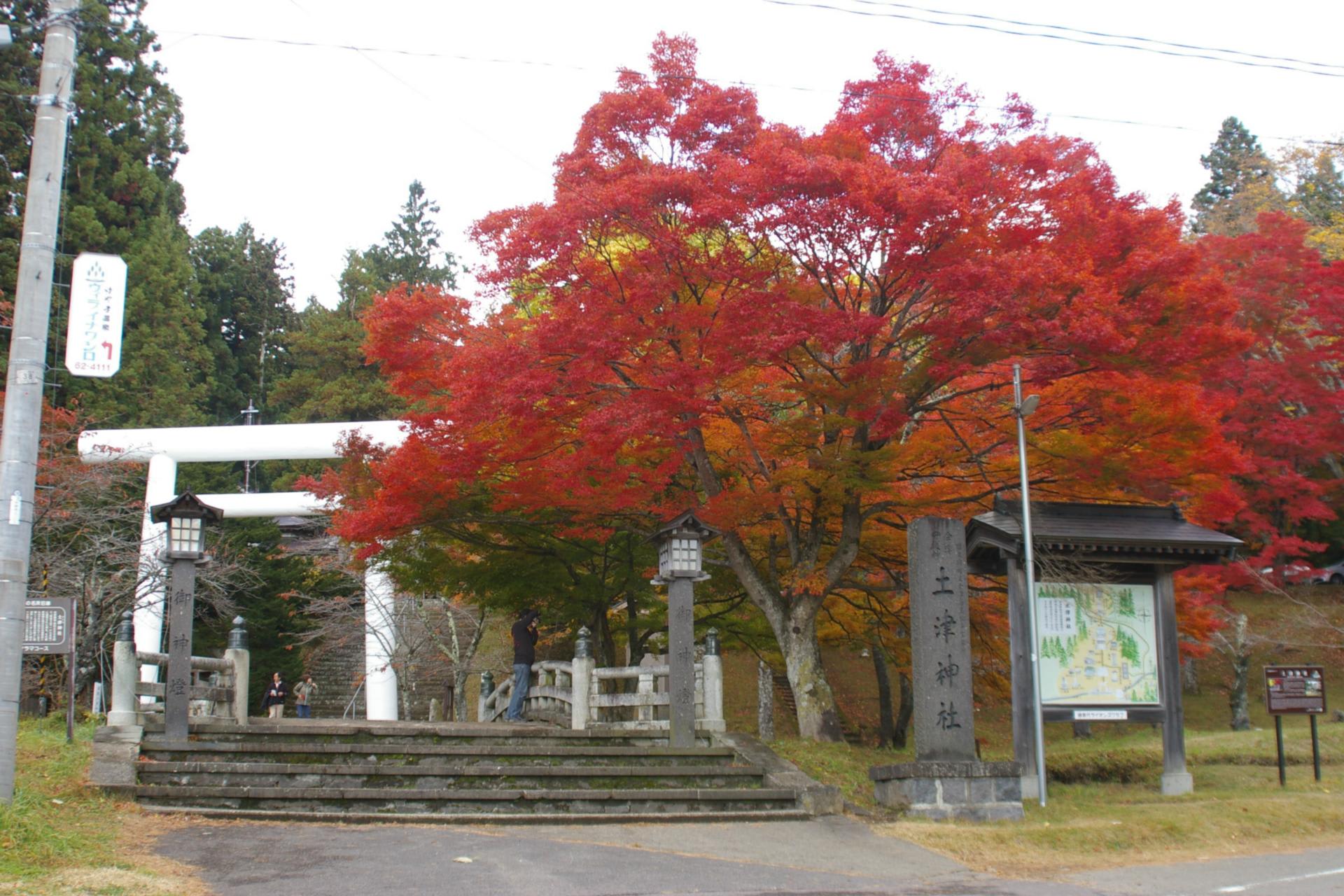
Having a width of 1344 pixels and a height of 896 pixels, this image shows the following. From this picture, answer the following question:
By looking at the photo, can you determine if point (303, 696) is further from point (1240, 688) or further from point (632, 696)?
point (1240, 688)

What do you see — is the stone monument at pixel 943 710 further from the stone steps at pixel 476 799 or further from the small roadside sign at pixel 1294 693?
the small roadside sign at pixel 1294 693

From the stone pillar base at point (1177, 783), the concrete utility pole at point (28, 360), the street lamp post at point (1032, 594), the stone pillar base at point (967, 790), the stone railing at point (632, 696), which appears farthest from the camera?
the stone railing at point (632, 696)

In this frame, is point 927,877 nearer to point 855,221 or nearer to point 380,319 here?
point 855,221

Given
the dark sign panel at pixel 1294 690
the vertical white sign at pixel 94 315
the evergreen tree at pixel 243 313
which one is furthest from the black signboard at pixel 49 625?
the evergreen tree at pixel 243 313

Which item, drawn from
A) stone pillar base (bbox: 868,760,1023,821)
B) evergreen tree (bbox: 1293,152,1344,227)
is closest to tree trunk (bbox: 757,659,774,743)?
stone pillar base (bbox: 868,760,1023,821)

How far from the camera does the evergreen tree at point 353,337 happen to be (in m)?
45.5

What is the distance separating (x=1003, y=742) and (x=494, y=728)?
15.8 m

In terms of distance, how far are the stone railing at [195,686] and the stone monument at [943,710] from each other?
8864mm

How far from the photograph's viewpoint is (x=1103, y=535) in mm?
13016

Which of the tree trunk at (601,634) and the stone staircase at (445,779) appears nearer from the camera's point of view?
the stone staircase at (445,779)

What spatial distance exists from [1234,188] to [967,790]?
Result: 46.1 metres

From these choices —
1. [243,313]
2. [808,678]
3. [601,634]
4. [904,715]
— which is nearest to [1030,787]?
[808,678]

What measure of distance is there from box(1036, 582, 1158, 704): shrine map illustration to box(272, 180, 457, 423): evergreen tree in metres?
32.0

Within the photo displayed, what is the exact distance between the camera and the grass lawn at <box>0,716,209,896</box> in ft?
23.9
